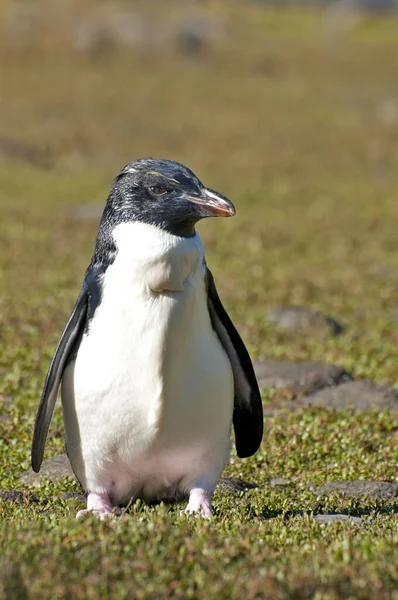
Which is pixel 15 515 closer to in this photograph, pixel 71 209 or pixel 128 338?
pixel 128 338

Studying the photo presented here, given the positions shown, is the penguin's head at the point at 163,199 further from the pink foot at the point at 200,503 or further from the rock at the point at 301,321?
the rock at the point at 301,321

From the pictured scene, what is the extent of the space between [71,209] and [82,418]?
39.0 feet

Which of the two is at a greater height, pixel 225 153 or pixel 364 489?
pixel 225 153

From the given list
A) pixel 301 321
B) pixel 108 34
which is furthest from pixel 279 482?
pixel 108 34

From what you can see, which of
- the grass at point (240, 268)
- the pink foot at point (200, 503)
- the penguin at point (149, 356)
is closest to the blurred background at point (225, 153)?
the grass at point (240, 268)

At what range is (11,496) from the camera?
217 inches

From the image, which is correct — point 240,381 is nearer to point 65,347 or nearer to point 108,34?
point 65,347

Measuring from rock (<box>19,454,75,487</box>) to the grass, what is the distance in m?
0.10

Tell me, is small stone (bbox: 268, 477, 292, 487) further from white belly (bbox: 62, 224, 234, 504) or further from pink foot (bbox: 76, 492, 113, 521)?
pink foot (bbox: 76, 492, 113, 521)

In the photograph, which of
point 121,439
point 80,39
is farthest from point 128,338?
point 80,39

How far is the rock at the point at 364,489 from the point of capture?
591 centimetres

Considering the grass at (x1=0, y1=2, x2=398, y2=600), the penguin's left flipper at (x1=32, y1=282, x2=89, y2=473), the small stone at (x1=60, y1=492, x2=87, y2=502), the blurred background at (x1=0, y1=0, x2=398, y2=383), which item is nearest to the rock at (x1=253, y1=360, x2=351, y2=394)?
the grass at (x1=0, y1=2, x2=398, y2=600)

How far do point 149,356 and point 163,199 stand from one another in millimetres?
672

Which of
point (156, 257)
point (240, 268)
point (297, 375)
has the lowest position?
point (297, 375)
